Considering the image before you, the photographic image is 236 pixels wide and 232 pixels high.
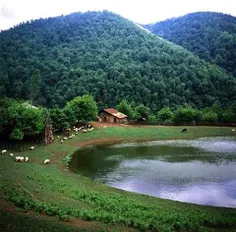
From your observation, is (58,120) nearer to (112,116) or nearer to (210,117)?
(112,116)

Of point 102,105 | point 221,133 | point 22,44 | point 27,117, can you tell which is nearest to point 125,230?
point 27,117

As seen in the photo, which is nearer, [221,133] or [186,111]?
[221,133]

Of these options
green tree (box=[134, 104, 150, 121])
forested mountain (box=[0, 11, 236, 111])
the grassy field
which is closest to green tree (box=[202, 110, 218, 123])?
green tree (box=[134, 104, 150, 121])

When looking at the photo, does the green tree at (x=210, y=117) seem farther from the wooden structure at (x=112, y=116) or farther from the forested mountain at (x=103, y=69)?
the forested mountain at (x=103, y=69)

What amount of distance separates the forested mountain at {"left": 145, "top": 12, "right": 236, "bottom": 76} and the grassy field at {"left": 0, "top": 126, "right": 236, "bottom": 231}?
359 feet

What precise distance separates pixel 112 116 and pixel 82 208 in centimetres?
5071

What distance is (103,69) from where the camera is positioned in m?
113

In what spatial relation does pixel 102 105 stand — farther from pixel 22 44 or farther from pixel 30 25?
pixel 30 25

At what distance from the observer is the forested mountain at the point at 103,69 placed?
340 ft

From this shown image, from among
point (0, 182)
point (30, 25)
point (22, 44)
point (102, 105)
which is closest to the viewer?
point (0, 182)

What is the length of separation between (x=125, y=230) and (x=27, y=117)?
1236 inches

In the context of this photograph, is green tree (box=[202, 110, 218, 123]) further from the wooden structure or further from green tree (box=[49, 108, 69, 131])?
green tree (box=[49, 108, 69, 131])

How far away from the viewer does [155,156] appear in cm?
4881

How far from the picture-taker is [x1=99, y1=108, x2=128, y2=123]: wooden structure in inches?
2952
